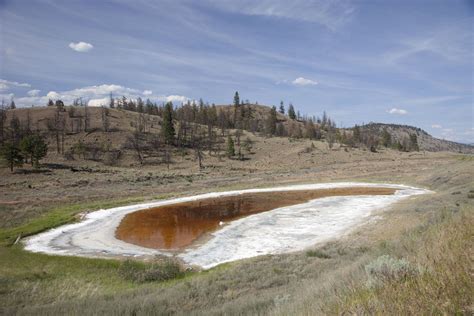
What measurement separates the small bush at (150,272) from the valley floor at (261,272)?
0.19m

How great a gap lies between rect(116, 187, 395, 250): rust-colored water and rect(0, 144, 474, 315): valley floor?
5.45 metres

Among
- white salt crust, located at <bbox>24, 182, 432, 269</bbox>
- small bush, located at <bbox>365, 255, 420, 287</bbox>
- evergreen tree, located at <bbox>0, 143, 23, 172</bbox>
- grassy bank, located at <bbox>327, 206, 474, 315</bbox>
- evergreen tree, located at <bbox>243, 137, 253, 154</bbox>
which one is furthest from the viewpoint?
evergreen tree, located at <bbox>243, 137, 253, 154</bbox>

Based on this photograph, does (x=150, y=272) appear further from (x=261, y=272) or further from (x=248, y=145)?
(x=248, y=145)

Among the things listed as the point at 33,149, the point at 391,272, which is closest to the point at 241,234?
the point at 391,272

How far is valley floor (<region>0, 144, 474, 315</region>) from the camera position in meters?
4.62

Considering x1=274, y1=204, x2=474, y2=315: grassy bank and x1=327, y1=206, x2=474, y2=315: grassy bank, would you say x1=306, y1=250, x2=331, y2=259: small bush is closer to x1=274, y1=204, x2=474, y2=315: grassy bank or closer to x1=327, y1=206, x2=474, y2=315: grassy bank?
x1=274, y1=204, x2=474, y2=315: grassy bank

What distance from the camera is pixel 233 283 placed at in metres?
11.9

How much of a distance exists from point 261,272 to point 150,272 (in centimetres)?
554

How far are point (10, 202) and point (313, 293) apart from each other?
39.0 metres

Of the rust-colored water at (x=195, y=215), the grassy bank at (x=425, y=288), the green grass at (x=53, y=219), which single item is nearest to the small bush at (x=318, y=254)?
the rust-colored water at (x=195, y=215)

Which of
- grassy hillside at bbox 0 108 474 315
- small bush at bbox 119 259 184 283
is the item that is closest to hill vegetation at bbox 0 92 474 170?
grassy hillside at bbox 0 108 474 315

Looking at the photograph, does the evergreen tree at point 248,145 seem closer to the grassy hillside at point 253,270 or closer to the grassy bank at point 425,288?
the grassy hillside at point 253,270

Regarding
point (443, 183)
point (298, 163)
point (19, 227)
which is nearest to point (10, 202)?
point (19, 227)

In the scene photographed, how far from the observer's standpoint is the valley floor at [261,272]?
4617 millimetres
